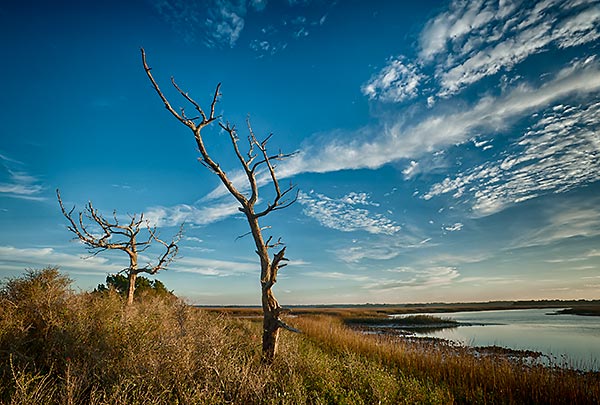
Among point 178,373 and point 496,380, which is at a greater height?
point 178,373

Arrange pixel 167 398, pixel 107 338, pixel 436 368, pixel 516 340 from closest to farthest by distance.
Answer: pixel 167 398, pixel 107 338, pixel 436 368, pixel 516 340

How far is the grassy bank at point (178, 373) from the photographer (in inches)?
245

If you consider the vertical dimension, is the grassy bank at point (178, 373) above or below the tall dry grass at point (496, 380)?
above

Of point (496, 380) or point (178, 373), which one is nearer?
point (178, 373)

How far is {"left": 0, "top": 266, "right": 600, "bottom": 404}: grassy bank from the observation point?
20.4 ft

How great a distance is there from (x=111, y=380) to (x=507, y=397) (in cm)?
808

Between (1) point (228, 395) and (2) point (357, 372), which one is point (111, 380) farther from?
(2) point (357, 372)

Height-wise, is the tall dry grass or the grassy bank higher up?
the grassy bank

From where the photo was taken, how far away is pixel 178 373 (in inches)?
264

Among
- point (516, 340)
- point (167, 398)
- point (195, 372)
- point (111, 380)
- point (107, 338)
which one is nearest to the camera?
point (167, 398)

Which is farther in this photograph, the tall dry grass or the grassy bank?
the tall dry grass

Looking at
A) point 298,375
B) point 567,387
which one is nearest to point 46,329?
point 298,375

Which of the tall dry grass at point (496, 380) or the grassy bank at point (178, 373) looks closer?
the grassy bank at point (178, 373)

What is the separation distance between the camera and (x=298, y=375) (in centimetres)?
766
